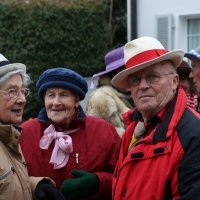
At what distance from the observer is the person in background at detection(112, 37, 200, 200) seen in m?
2.76

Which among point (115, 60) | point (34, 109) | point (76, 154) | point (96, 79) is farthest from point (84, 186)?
point (34, 109)

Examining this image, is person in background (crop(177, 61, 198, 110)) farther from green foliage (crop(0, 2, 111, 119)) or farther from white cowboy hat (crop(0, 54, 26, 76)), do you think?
green foliage (crop(0, 2, 111, 119))

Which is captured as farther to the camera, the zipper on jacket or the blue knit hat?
the blue knit hat

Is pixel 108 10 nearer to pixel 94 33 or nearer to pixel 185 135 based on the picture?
pixel 94 33

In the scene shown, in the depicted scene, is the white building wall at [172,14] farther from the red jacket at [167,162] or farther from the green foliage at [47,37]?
the red jacket at [167,162]

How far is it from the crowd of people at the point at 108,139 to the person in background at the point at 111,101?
0.65 meters

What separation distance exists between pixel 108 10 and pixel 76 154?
25.9ft

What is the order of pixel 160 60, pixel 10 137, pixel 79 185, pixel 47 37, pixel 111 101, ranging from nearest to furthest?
pixel 160 60, pixel 10 137, pixel 79 185, pixel 111 101, pixel 47 37

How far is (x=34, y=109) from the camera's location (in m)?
10.0

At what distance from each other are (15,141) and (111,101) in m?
1.45

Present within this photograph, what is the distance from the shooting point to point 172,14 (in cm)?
932

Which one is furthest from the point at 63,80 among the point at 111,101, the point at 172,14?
the point at 172,14

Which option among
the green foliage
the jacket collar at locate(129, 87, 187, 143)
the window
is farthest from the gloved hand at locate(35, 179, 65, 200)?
the green foliage

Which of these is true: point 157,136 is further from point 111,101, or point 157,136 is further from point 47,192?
point 111,101
